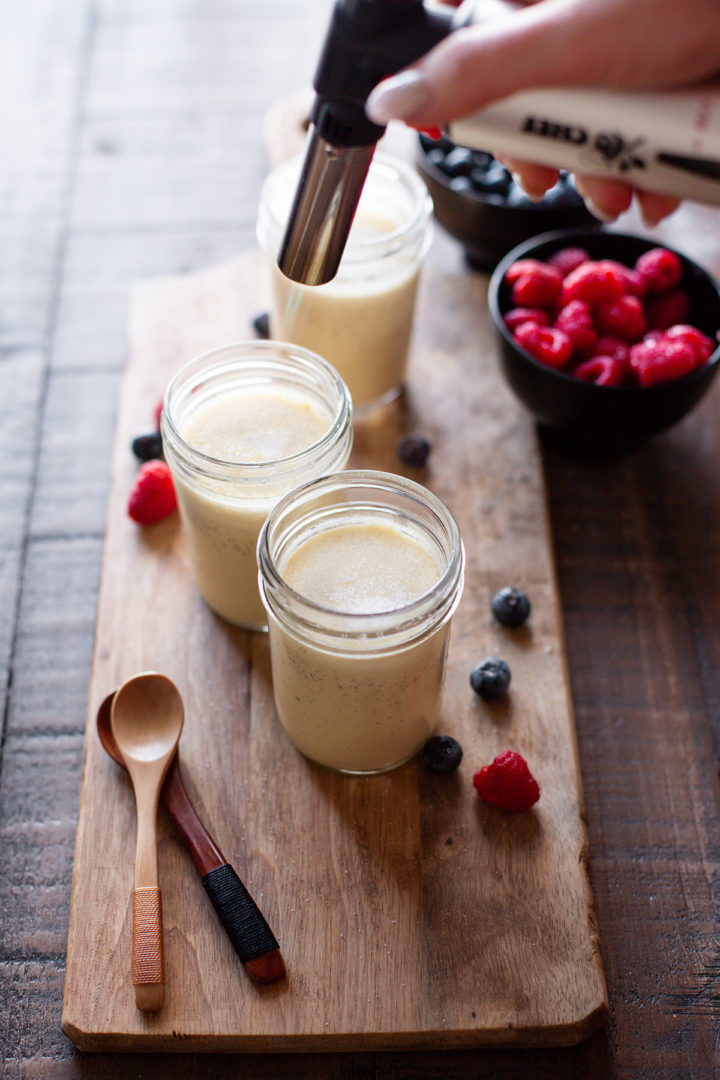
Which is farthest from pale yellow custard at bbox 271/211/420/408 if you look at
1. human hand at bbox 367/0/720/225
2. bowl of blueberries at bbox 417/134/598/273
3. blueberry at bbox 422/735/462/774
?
blueberry at bbox 422/735/462/774

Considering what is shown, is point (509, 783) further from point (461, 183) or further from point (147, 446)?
point (461, 183)

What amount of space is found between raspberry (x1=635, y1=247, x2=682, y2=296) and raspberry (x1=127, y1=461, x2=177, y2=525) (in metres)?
0.83

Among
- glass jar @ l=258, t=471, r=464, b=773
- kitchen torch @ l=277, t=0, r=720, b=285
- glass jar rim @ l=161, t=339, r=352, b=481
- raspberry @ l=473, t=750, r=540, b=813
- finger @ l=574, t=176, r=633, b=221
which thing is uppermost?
kitchen torch @ l=277, t=0, r=720, b=285

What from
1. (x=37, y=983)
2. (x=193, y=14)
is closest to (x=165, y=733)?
(x=37, y=983)

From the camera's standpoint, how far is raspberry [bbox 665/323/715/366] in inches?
55.4

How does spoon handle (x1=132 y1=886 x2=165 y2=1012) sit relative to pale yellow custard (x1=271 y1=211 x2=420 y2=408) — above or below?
below

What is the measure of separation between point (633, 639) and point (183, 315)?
95 centimetres

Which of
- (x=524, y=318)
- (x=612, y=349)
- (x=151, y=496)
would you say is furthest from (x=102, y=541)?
(x=612, y=349)

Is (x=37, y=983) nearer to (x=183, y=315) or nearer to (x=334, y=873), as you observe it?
(x=334, y=873)

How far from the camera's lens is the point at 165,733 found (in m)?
1.17

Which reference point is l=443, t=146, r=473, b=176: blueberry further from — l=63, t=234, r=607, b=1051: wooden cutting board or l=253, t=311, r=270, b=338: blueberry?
l=63, t=234, r=607, b=1051: wooden cutting board

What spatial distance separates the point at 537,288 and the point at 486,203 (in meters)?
0.22

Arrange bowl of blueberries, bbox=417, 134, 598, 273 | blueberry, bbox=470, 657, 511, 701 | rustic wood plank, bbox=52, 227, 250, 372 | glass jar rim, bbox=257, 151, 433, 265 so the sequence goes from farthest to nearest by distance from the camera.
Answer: rustic wood plank, bbox=52, 227, 250, 372
bowl of blueberries, bbox=417, 134, 598, 273
glass jar rim, bbox=257, 151, 433, 265
blueberry, bbox=470, 657, 511, 701

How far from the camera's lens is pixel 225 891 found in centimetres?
105
